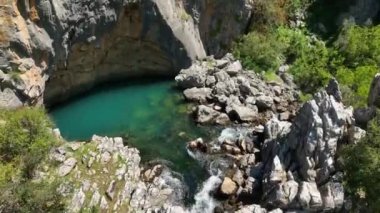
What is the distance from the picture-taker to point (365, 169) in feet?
90.4

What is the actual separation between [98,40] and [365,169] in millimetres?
24509

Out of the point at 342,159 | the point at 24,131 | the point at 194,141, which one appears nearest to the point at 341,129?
the point at 342,159

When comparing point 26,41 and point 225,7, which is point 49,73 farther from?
point 225,7

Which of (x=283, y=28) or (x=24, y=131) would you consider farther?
(x=283, y=28)

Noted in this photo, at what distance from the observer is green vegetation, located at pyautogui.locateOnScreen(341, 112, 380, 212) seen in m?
27.2

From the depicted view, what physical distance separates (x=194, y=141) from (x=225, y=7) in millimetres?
16477

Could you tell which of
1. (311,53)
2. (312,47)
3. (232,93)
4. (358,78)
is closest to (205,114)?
(232,93)

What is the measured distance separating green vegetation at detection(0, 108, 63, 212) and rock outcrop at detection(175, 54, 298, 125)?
13.8 meters

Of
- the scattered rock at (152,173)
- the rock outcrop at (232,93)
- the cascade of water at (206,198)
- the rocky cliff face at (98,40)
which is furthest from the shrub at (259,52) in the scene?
the scattered rock at (152,173)

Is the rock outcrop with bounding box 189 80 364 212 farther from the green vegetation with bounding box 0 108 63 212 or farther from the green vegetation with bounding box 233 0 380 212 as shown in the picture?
the green vegetation with bounding box 0 108 63 212

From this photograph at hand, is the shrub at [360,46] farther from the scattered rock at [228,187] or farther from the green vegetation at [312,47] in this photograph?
the scattered rock at [228,187]

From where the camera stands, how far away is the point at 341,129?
30.5 m

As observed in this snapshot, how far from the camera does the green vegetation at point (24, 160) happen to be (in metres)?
25.8

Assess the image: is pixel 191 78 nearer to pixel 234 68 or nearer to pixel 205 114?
pixel 234 68
